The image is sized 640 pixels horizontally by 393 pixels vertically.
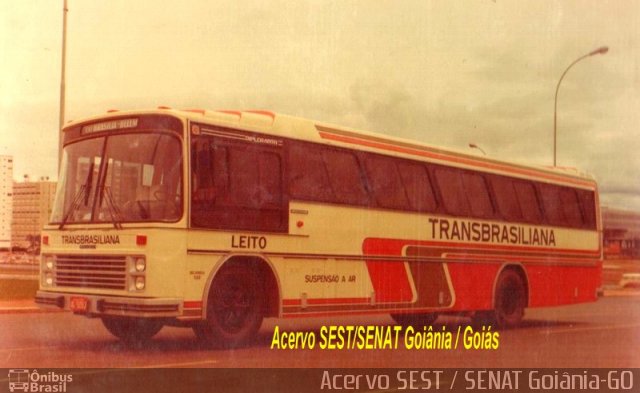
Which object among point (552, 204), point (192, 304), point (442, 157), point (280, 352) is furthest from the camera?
point (552, 204)

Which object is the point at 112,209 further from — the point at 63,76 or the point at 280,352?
the point at 280,352

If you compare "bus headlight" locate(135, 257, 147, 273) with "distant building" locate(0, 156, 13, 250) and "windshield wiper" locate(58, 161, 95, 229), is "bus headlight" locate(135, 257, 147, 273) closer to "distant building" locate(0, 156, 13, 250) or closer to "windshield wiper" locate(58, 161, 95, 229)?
"windshield wiper" locate(58, 161, 95, 229)

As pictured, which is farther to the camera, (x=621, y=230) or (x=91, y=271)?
(x=621, y=230)

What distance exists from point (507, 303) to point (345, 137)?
4.92 metres

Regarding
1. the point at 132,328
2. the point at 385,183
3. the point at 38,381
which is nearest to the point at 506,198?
the point at 385,183

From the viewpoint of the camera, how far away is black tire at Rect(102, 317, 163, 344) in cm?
1165

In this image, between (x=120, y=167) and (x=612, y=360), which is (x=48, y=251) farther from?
(x=612, y=360)

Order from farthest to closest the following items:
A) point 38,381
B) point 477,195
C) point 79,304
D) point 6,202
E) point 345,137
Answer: point 477,195, point 345,137, point 6,202, point 79,304, point 38,381

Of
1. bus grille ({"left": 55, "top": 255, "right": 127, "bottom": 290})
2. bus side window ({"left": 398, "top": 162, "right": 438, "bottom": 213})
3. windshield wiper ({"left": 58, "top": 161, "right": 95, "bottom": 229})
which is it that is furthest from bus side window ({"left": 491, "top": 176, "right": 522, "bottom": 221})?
bus grille ({"left": 55, "top": 255, "right": 127, "bottom": 290})

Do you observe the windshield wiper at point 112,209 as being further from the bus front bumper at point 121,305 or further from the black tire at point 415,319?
the black tire at point 415,319

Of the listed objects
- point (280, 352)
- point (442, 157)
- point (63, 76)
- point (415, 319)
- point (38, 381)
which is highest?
point (63, 76)

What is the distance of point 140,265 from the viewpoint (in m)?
10.3

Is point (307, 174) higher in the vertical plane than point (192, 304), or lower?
higher

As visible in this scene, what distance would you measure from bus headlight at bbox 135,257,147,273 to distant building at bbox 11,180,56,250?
189 centimetres
